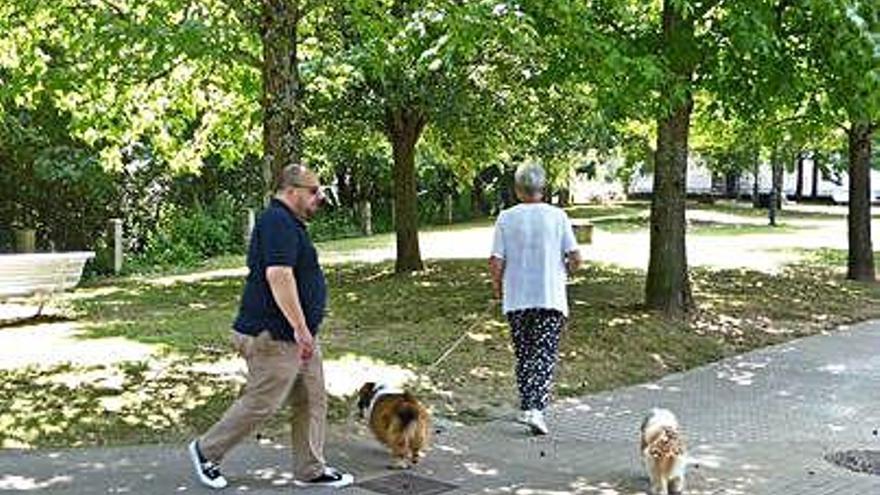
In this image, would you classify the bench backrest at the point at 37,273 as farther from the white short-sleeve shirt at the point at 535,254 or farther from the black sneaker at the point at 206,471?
the black sneaker at the point at 206,471

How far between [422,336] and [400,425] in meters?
5.24

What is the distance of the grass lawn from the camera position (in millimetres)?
8844

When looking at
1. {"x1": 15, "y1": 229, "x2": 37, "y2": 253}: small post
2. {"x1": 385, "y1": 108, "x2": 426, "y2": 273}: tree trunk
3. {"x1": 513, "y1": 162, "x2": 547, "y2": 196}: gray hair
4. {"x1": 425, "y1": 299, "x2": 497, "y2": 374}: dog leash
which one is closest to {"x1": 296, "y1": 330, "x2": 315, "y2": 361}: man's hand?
{"x1": 513, "y1": 162, "x2": 547, "y2": 196}: gray hair

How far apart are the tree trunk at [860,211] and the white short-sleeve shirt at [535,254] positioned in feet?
41.0

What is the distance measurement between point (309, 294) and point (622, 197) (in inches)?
2002

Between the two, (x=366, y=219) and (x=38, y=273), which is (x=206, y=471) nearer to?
(x=38, y=273)

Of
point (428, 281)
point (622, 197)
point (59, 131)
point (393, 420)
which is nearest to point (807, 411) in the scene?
point (393, 420)

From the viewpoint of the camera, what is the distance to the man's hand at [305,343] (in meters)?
6.58

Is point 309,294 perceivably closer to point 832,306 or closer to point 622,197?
point 832,306

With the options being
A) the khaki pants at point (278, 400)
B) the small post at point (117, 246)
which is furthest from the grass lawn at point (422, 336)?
the small post at point (117, 246)

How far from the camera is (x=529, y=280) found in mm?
8312

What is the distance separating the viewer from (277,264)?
6551mm

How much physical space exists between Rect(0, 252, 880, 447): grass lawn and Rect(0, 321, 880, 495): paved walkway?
20.8 inches

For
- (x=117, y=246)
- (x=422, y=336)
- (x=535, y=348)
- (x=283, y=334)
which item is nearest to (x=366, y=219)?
(x=117, y=246)
